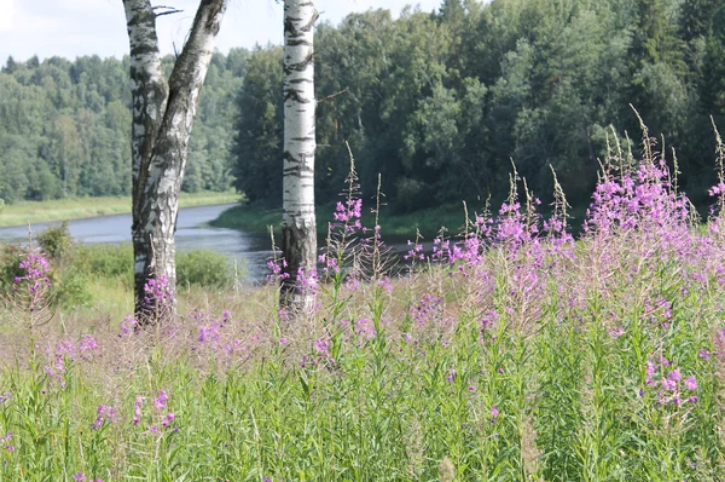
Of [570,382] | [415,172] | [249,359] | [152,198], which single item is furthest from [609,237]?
[415,172]

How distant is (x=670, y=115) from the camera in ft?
134

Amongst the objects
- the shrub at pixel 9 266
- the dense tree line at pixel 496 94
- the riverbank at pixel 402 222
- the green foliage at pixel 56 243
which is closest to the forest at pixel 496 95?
the dense tree line at pixel 496 94

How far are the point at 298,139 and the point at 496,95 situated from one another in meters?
49.9

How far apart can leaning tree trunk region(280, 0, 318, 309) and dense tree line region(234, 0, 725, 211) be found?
26664 mm

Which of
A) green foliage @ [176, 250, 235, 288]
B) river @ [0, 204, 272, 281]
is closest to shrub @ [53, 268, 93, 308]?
green foliage @ [176, 250, 235, 288]

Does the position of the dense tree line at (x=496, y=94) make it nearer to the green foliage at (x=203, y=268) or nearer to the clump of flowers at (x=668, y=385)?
the green foliage at (x=203, y=268)

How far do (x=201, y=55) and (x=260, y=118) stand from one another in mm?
70373

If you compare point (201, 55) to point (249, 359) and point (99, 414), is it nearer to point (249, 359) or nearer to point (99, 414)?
point (249, 359)

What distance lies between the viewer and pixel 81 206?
4651 inches

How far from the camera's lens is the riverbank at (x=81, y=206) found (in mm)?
100188

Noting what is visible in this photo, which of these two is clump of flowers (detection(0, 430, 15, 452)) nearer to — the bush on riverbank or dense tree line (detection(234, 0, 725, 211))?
the bush on riverbank

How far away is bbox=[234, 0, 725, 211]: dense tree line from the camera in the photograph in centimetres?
4203

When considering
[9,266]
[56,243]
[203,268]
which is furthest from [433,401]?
[203,268]

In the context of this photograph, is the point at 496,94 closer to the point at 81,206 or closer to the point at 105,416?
the point at 105,416
